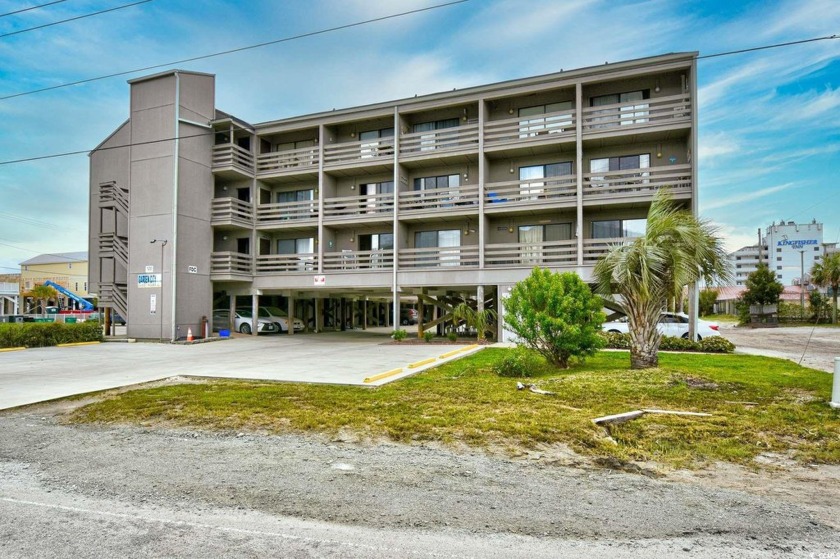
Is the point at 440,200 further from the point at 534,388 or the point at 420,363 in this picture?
the point at 534,388

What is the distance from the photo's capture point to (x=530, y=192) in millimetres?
22234

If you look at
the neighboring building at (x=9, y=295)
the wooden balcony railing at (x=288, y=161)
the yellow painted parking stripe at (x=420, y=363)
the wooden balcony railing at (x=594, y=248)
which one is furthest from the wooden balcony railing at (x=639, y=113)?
the neighboring building at (x=9, y=295)

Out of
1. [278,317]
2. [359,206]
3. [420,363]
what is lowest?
[420,363]

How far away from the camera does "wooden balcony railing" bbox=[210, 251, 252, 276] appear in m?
25.4

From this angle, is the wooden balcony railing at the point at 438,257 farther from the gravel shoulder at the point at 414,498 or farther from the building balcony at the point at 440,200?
the gravel shoulder at the point at 414,498

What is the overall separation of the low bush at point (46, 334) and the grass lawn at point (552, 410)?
15.0m

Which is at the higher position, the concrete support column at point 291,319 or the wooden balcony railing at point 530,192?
the wooden balcony railing at point 530,192

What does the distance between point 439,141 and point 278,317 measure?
45.5 ft

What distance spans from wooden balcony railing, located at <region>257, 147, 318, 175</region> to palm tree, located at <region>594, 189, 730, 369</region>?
1840 cm

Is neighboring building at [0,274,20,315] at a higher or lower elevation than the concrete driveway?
higher

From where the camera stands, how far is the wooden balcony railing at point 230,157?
1007 inches

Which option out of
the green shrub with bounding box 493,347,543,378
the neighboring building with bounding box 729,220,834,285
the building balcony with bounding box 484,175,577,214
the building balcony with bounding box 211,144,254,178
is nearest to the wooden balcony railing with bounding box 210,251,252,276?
the building balcony with bounding box 211,144,254,178

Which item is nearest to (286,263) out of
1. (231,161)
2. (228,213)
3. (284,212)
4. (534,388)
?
(284,212)

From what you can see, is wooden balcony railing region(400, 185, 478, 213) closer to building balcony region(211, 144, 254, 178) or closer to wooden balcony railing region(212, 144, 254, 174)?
building balcony region(211, 144, 254, 178)
